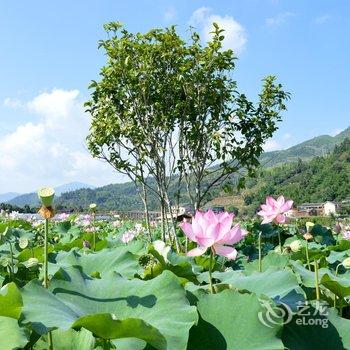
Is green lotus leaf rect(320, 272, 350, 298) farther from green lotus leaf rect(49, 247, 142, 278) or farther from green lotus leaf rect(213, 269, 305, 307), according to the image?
green lotus leaf rect(49, 247, 142, 278)

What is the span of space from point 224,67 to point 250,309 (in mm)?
5507

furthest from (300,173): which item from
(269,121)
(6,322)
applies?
(6,322)

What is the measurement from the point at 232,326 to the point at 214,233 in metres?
0.38

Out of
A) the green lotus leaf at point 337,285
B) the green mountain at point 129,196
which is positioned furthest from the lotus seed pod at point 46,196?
the green mountain at point 129,196

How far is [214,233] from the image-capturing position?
1.31 m

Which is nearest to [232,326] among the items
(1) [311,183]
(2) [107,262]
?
(2) [107,262]

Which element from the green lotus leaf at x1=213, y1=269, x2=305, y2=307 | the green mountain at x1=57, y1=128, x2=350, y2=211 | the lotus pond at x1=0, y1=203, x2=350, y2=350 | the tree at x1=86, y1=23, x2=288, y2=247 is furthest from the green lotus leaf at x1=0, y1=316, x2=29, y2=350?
the green mountain at x1=57, y1=128, x2=350, y2=211

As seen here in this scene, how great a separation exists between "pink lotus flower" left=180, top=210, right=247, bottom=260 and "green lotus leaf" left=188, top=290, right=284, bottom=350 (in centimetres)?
31

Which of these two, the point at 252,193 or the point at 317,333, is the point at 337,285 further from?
the point at 252,193

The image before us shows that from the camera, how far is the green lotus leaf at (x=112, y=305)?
869 mm

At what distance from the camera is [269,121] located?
6.62 m

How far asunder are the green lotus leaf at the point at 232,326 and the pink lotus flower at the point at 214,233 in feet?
1.01

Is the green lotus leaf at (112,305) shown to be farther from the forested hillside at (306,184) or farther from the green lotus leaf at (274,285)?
the forested hillside at (306,184)

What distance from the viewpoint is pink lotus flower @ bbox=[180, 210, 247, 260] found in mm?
1314
